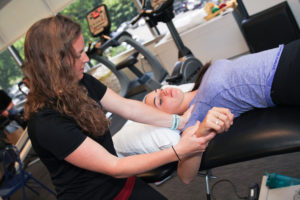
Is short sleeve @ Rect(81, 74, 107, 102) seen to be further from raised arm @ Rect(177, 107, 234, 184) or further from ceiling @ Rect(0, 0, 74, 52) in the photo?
ceiling @ Rect(0, 0, 74, 52)

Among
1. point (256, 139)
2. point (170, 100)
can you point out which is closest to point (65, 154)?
point (256, 139)

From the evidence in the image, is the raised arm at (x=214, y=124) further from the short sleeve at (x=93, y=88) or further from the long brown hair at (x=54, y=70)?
the short sleeve at (x=93, y=88)

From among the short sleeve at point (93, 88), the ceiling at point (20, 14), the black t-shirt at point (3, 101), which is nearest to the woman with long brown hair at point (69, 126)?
the short sleeve at point (93, 88)

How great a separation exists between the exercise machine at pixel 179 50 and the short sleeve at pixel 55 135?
163cm

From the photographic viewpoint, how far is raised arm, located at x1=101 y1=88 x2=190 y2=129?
1.30m

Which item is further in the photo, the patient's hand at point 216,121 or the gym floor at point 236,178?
the gym floor at point 236,178

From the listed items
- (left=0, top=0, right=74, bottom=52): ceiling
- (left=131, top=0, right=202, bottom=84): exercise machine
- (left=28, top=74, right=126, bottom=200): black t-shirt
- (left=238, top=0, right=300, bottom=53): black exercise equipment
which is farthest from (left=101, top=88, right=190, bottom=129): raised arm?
(left=0, top=0, right=74, bottom=52): ceiling

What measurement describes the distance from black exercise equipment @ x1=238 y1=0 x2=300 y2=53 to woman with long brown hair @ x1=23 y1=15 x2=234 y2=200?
7.11ft

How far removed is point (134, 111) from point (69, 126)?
479 millimetres

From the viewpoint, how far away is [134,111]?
1.34 metres

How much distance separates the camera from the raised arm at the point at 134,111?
130 centimetres

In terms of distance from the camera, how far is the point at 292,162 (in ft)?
5.46

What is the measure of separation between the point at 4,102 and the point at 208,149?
4.06 m

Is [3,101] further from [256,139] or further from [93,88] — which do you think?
[256,139]
